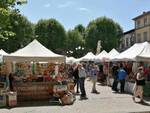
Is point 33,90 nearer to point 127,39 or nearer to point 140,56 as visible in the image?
point 140,56

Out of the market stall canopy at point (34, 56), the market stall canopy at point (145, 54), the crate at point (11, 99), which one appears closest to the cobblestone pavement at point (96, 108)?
the crate at point (11, 99)

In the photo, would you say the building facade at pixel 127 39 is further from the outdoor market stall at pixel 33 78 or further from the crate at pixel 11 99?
the crate at pixel 11 99

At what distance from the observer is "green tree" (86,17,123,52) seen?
220ft

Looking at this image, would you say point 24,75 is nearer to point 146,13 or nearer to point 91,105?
point 91,105

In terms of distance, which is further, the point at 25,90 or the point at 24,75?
the point at 24,75

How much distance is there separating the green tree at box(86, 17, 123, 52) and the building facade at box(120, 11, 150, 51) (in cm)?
260

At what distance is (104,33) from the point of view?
6750 cm

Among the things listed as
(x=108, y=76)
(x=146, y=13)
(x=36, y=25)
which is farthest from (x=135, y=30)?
(x=108, y=76)

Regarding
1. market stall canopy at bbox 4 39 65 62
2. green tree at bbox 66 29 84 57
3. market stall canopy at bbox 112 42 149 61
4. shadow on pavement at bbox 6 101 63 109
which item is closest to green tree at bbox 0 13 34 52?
green tree at bbox 66 29 84 57

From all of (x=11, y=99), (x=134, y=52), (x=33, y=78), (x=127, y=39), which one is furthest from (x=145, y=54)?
(x=127, y=39)

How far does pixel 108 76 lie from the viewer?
30500mm

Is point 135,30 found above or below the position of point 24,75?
above

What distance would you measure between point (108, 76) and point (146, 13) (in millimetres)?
33196

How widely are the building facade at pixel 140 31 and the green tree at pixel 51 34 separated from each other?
12.2 m
